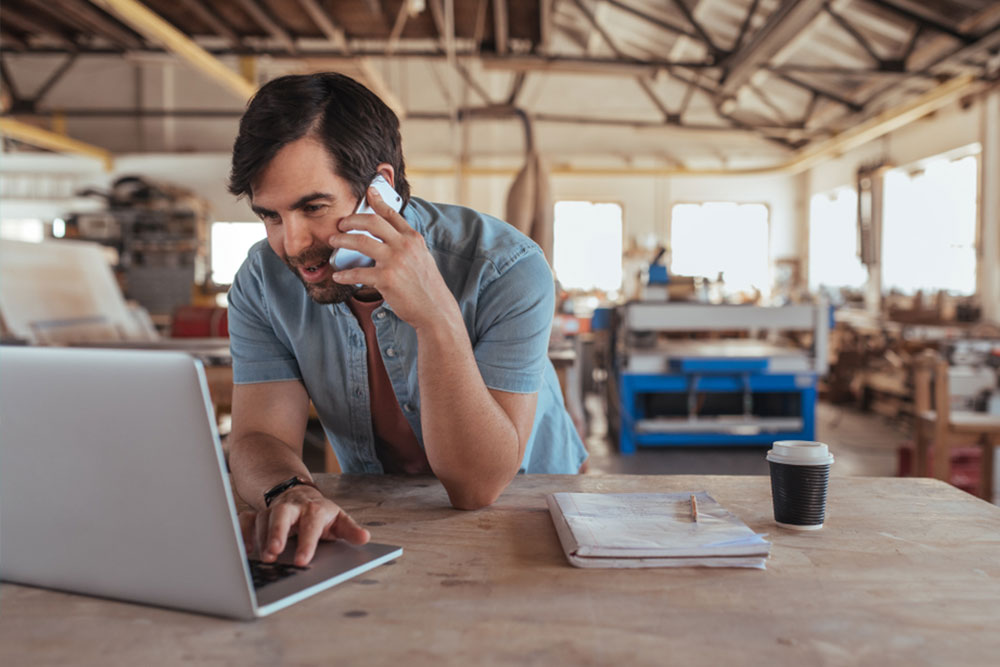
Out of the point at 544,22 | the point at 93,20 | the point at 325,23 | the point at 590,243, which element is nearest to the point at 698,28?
the point at 544,22

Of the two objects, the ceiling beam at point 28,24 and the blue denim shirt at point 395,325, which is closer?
the blue denim shirt at point 395,325

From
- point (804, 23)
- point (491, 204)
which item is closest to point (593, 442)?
point (804, 23)

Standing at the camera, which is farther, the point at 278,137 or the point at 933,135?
the point at 933,135

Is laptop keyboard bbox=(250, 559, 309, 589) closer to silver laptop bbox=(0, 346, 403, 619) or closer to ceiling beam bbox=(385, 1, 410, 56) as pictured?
silver laptop bbox=(0, 346, 403, 619)

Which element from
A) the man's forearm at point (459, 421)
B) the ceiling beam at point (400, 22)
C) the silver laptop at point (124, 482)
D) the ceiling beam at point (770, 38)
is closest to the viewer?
the silver laptop at point (124, 482)

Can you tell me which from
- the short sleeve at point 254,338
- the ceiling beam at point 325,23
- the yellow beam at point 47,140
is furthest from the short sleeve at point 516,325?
the yellow beam at point 47,140

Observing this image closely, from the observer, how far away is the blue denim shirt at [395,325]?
1.28 metres

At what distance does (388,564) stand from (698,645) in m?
0.36

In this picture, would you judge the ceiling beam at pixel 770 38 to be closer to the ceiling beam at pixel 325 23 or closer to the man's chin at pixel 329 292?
the ceiling beam at pixel 325 23

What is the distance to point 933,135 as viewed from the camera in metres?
8.28

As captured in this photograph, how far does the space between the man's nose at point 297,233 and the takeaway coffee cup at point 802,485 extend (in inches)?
28.8

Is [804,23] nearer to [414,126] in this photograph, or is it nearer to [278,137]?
[278,137]

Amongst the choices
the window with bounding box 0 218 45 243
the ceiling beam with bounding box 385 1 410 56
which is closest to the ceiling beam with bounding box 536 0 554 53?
the ceiling beam with bounding box 385 1 410 56

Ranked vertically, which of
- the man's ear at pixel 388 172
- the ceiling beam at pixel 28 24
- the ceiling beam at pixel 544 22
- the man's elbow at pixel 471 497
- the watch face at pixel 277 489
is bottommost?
the man's elbow at pixel 471 497
